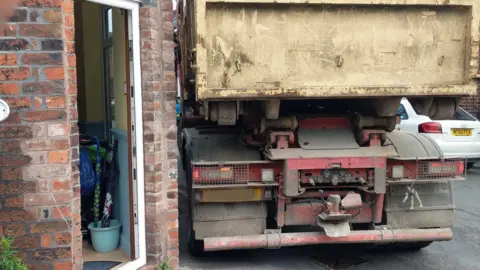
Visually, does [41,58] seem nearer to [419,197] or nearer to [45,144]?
[45,144]

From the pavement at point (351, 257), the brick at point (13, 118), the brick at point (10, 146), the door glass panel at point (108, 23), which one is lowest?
the pavement at point (351, 257)

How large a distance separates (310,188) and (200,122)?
196cm

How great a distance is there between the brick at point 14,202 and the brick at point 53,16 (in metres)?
1.13

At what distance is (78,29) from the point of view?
5988mm

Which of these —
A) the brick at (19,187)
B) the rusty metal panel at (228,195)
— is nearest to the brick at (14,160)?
the brick at (19,187)

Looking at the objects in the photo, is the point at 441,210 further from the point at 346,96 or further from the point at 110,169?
the point at 110,169

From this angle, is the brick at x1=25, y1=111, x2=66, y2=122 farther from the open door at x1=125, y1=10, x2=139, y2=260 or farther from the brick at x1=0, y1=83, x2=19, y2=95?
the open door at x1=125, y1=10, x2=139, y2=260

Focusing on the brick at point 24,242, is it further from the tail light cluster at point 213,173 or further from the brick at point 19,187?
the tail light cluster at point 213,173

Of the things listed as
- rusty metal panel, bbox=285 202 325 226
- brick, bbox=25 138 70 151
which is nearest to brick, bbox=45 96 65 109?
brick, bbox=25 138 70 151

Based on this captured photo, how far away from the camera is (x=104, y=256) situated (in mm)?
4895

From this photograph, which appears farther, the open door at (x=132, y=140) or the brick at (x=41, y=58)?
the open door at (x=132, y=140)

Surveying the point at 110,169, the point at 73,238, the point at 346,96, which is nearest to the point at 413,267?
the point at 346,96

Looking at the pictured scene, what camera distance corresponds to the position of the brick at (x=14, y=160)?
11.1ft

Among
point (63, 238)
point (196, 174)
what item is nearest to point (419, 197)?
point (196, 174)
